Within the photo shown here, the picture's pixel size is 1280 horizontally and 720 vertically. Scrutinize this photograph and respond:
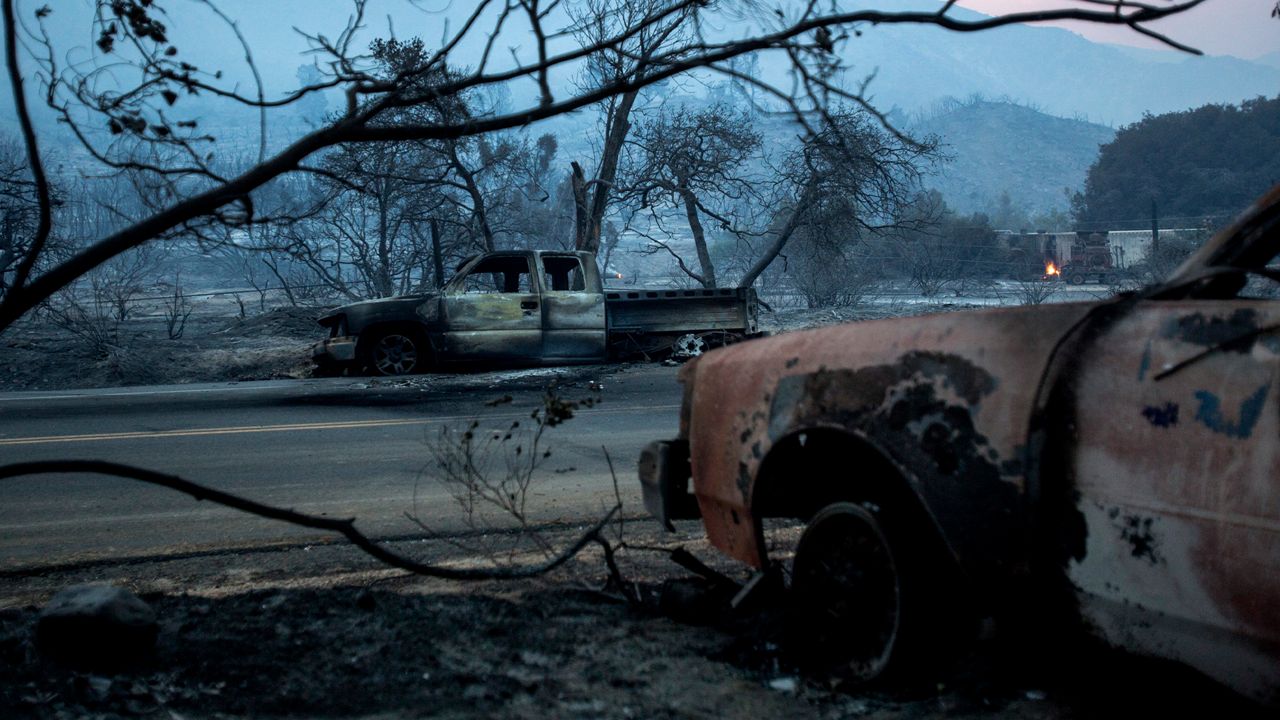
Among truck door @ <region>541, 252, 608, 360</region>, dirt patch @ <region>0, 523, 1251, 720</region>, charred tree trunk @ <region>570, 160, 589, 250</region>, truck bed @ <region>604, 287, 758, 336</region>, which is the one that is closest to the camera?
dirt patch @ <region>0, 523, 1251, 720</region>

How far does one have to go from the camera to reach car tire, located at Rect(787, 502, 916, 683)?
Result: 9.89ft

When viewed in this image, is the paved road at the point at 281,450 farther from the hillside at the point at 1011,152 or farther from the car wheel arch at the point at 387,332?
the hillside at the point at 1011,152

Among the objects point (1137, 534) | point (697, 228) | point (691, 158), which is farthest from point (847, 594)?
point (697, 228)

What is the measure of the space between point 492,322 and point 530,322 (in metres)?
0.58

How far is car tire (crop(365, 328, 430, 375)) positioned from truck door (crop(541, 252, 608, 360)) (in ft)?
6.67

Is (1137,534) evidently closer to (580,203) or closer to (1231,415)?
(1231,415)

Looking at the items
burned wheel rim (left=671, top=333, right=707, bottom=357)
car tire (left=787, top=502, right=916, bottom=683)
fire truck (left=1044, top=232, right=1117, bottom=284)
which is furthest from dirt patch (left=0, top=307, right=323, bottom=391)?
fire truck (left=1044, top=232, right=1117, bottom=284)

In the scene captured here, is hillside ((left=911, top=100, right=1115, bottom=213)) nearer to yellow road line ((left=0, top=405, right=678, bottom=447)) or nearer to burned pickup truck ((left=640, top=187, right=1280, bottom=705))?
yellow road line ((left=0, top=405, right=678, bottom=447))

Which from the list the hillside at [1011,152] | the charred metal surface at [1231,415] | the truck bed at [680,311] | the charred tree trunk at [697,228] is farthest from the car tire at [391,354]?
the hillside at [1011,152]

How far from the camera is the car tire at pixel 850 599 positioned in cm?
302

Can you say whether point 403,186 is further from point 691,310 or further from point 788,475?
point 788,475

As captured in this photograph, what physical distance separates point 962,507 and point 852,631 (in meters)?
0.68

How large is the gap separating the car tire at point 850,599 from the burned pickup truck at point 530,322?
40.7 ft

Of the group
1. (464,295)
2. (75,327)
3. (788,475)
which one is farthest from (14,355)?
(788,475)
